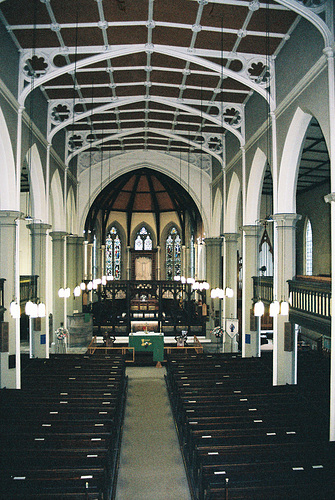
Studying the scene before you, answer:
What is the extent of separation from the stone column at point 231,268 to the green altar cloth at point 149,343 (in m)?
3.51

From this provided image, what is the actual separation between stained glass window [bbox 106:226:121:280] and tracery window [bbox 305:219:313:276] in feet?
49.0

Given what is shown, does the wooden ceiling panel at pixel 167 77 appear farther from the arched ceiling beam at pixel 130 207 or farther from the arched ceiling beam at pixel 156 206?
the arched ceiling beam at pixel 130 207

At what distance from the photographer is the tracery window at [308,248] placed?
Result: 78.2 ft

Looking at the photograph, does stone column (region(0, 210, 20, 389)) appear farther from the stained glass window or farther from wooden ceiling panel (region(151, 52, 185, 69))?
the stained glass window

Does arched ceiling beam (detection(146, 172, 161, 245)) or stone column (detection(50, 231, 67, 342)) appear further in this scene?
arched ceiling beam (detection(146, 172, 161, 245))

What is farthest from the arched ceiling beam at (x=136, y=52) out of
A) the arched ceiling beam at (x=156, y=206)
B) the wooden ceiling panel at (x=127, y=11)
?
the arched ceiling beam at (x=156, y=206)

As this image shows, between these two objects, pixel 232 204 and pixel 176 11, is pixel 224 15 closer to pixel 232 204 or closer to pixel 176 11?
pixel 176 11

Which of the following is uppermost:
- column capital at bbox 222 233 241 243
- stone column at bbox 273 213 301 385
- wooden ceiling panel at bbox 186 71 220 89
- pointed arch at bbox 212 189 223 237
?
wooden ceiling panel at bbox 186 71 220 89

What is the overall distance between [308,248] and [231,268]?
7.43 meters

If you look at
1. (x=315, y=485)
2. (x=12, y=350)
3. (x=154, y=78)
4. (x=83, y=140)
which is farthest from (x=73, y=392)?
(x=83, y=140)

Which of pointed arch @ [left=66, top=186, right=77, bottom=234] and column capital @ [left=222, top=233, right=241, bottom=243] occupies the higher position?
pointed arch @ [left=66, top=186, right=77, bottom=234]

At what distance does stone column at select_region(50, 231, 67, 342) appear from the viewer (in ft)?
62.5

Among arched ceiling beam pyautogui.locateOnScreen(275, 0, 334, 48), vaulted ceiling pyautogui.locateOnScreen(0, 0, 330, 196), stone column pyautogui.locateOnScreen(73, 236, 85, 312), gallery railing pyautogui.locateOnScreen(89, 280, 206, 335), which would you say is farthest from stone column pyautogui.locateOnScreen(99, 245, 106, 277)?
arched ceiling beam pyautogui.locateOnScreen(275, 0, 334, 48)

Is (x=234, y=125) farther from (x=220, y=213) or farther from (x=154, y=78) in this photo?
(x=220, y=213)
